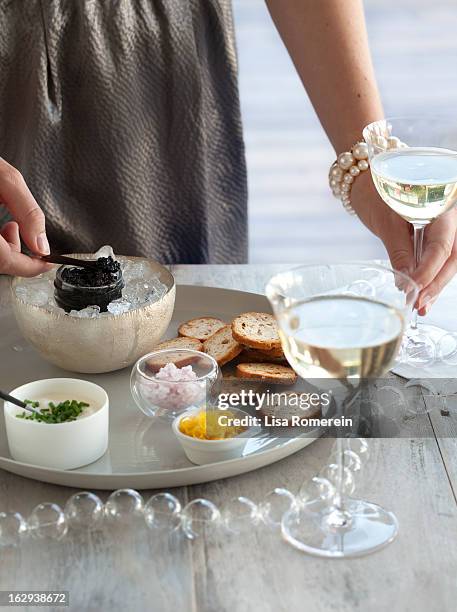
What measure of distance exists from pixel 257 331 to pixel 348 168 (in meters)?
0.34

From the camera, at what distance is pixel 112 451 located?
3.79 ft

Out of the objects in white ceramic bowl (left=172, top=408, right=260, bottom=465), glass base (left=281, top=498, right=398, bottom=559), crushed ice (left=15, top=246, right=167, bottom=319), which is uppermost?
crushed ice (left=15, top=246, right=167, bottom=319)

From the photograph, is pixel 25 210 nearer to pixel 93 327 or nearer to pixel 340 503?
pixel 93 327

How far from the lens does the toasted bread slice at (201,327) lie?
1.46 metres

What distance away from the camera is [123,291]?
1396mm

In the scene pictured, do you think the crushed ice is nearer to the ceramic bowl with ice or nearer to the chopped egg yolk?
the ceramic bowl with ice

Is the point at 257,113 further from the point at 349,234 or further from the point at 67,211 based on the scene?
the point at 67,211

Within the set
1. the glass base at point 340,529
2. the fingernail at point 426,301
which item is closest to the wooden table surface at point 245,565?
the glass base at point 340,529

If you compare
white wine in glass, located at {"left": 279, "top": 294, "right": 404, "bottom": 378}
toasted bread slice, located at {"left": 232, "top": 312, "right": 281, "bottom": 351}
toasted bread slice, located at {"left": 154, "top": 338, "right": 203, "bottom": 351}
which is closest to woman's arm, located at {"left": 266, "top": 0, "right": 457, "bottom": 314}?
toasted bread slice, located at {"left": 232, "top": 312, "right": 281, "bottom": 351}

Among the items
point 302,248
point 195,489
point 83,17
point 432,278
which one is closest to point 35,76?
point 83,17

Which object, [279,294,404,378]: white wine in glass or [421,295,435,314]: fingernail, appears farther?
[421,295,435,314]: fingernail

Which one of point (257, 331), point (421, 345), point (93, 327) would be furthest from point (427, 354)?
point (93, 327)

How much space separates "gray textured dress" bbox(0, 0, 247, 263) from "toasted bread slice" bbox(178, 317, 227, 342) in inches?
14.8

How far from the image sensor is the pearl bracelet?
154cm
